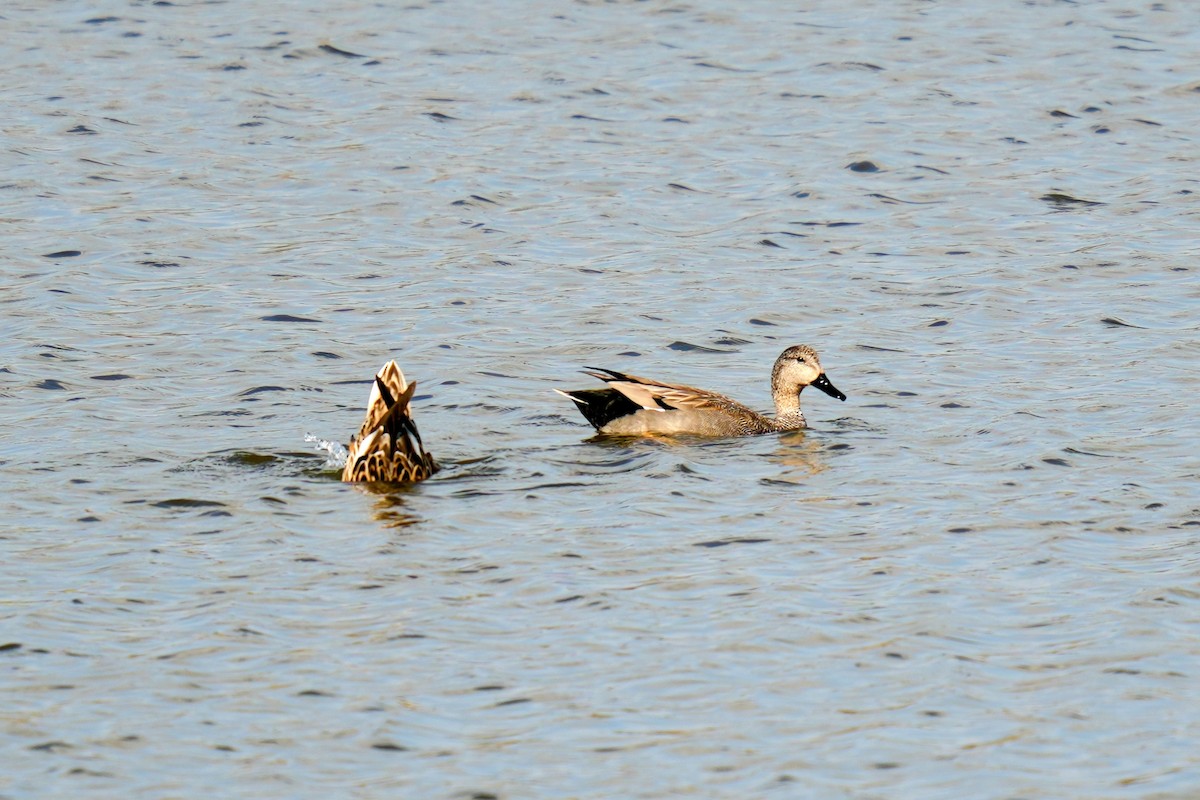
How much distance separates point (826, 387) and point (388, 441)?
375 centimetres

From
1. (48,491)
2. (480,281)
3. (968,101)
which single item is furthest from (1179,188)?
(48,491)

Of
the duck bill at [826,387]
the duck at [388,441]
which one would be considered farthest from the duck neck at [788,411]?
the duck at [388,441]

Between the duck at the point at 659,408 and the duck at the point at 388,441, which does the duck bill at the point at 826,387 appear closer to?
the duck at the point at 659,408

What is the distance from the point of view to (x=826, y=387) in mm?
14266

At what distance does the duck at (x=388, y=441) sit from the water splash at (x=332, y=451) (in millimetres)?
493

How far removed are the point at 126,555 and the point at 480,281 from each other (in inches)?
297

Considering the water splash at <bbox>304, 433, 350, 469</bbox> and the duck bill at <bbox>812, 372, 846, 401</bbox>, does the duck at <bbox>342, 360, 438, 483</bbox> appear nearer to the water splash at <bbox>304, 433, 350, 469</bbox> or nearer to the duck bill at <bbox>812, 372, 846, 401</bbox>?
the water splash at <bbox>304, 433, 350, 469</bbox>

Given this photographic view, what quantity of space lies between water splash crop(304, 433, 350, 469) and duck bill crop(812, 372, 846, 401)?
11.7 feet

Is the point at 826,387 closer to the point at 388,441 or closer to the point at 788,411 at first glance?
the point at 788,411

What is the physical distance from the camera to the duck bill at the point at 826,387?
46.8 ft

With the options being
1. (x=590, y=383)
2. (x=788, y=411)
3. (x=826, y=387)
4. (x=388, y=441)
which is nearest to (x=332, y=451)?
(x=388, y=441)

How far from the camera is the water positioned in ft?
27.2

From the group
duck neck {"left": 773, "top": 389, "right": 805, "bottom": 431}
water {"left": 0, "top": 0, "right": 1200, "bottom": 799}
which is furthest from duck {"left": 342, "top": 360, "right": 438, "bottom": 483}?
duck neck {"left": 773, "top": 389, "right": 805, "bottom": 431}

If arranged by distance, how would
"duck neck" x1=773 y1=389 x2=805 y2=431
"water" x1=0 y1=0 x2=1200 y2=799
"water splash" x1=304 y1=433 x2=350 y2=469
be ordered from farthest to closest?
1. "duck neck" x1=773 y1=389 x2=805 y2=431
2. "water splash" x1=304 y1=433 x2=350 y2=469
3. "water" x1=0 y1=0 x2=1200 y2=799
